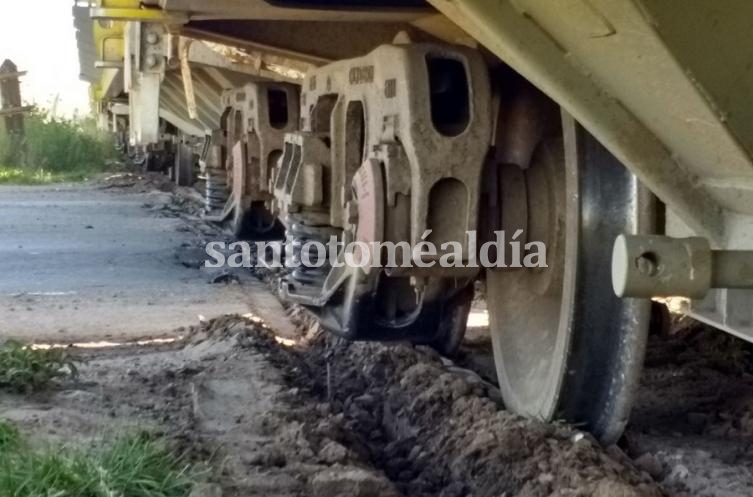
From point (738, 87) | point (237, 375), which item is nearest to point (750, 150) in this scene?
point (738, 87)

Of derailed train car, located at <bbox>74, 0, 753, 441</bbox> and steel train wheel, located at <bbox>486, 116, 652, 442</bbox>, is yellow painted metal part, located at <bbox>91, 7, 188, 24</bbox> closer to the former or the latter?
derailed train car, located at <bbox>74, 0, 753, 441</bbox>

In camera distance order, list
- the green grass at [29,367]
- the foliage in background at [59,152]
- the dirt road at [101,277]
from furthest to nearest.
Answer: the foliage in background at [59,152] → the dirt road at [101,277] → the green grass at [29,367]

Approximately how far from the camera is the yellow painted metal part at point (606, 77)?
7.84 ft

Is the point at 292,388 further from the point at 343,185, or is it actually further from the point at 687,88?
the point at 687,88

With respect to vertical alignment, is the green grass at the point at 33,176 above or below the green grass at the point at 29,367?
above

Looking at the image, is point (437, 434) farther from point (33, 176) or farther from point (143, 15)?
point (33, 176)

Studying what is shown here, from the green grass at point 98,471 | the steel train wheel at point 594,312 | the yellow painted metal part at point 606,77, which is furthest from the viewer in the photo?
the steel train wheel at point 594,312

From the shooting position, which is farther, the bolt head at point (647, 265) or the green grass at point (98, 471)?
the green grass at point (98, 471)

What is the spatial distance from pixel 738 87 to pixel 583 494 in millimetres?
1350

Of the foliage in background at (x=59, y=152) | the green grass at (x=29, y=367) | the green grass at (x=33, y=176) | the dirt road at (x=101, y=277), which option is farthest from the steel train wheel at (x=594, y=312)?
the foliage in background at (x=59, y=152)

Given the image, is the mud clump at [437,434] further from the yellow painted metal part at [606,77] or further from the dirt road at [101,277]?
the dirt road at [101,277]

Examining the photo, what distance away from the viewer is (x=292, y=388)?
16.2 ft

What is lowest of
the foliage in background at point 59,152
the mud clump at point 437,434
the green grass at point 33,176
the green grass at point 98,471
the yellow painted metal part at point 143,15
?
the mud clump at point 437,434

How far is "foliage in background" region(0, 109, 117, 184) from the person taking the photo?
22.2 m
